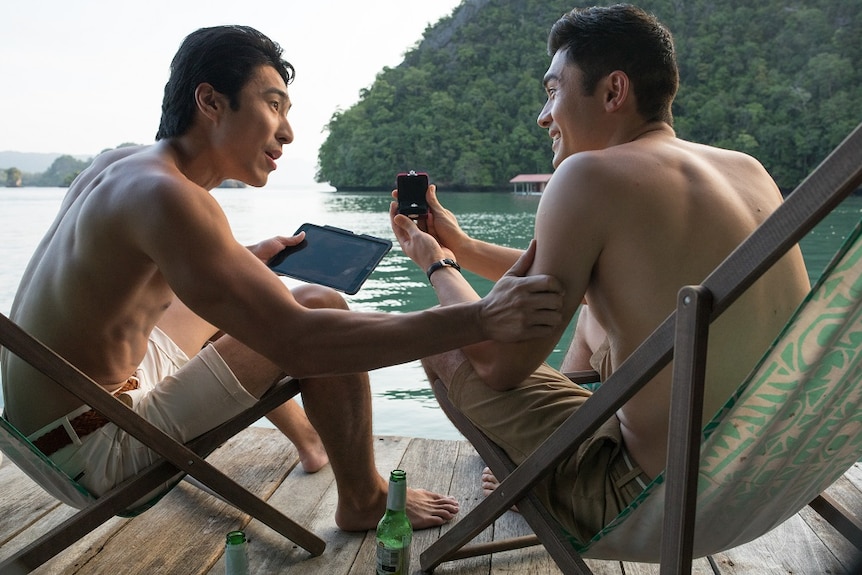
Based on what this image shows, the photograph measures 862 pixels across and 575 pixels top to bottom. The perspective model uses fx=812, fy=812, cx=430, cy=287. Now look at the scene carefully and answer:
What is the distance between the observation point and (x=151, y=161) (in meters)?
1.81

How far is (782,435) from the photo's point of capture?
1257 mm

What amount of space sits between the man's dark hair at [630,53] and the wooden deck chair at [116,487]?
101cm

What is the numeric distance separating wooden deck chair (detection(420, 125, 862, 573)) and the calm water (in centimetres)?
294

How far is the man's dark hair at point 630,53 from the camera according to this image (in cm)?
176

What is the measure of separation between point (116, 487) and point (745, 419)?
1282 mm

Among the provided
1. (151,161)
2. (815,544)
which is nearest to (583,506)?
(815,544)

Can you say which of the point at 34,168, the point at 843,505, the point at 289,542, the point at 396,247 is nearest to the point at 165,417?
the point at 289,542

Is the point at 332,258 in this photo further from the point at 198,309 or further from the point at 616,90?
the point at 616,90

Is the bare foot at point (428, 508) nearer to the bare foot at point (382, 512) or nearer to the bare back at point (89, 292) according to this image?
the bare foot at point (382, 512)

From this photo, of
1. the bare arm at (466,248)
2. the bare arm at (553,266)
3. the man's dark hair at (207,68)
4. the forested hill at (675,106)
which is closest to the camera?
the bare arm at (553,266)

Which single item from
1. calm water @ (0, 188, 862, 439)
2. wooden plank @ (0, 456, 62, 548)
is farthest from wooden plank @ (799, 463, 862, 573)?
calm water @ (0, 188, 862, 439)

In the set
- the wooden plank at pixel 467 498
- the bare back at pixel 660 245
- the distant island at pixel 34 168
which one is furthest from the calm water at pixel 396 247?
the bare back at pixel 660 245

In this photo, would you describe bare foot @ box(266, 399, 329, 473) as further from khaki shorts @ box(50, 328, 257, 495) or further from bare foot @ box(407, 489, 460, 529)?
khaki shorts @ box(50, 328, 257, 495)

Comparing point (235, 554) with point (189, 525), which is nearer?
point (235, 554)
